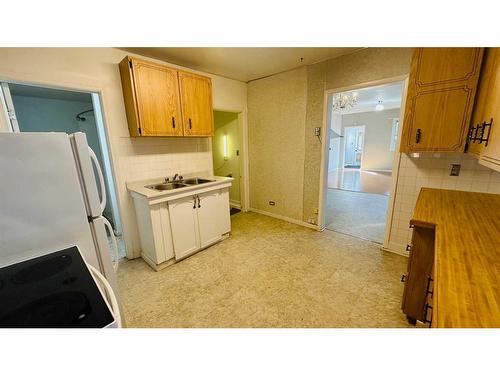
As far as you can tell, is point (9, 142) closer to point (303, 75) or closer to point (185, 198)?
point (185, 198)

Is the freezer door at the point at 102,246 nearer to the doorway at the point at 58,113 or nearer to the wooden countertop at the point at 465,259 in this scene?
the wooden countertop at the point at 465,259

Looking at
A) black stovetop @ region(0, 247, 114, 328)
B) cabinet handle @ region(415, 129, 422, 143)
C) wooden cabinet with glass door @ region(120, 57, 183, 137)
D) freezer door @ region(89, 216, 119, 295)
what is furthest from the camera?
wooden cabinet with glass door @ region(120, 57, 183, 137)

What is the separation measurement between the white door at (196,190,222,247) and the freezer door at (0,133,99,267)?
1.49m

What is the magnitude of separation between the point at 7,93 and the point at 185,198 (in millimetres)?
1775

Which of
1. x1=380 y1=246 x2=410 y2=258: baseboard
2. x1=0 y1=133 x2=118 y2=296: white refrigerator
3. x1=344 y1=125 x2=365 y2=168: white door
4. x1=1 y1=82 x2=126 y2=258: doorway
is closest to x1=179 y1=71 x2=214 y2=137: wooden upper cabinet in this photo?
x1=1 y1=82 x2=126 y2=258: doorway

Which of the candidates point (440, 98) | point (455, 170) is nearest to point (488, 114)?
point (440, 98)

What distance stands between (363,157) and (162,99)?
8.73 meters

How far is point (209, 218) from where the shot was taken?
8.80 ft

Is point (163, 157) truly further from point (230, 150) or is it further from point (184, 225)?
point (230, 150)

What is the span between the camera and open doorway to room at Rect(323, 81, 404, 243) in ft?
11.0

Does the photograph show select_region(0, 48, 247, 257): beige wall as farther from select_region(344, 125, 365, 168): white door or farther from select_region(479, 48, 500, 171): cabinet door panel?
select_region(344, 125, 365, 168): white door

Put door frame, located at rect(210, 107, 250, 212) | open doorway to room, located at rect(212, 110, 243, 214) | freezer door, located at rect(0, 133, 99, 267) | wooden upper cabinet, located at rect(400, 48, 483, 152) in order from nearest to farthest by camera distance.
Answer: freezer door, located at rect(0, 133, 99, 267), wooden upper cabinet, located at rect(400, 48, 483, 152), door frame, located at rect(210, 107, 250, 212), open doorway to room, located at rect(212, 110, 243, 214)

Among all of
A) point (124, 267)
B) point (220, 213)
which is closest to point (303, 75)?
point (220, 213)

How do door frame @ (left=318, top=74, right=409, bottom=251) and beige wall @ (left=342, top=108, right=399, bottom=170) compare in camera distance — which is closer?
door frame @ (left=318, top=74, right=409, bottom=251)
